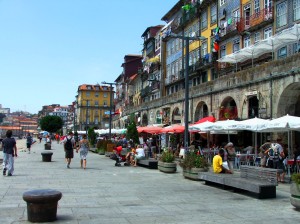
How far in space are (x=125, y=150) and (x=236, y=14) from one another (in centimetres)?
1813

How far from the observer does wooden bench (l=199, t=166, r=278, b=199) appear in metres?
10.7

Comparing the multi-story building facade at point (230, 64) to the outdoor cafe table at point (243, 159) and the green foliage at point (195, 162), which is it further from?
the green foliage at point (195, 162)

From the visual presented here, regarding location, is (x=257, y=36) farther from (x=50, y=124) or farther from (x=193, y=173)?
(x=50, y=124)

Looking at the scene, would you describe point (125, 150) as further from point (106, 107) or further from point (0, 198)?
point (106, 107)

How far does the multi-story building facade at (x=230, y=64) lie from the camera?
21.7 metres

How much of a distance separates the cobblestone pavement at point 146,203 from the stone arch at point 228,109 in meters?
13.2

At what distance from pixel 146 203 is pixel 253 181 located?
337cm

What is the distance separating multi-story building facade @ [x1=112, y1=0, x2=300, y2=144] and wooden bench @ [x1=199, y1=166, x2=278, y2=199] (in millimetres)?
9238

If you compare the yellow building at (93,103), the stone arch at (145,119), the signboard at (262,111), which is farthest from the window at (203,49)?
the yellow building at (93,103)

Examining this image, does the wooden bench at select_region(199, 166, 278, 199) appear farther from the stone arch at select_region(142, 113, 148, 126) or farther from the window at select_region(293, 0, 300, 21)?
the stone arch at select_region(142, 113, 148, 126)

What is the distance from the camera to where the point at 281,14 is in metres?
28.8

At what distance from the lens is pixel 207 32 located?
4100 cm

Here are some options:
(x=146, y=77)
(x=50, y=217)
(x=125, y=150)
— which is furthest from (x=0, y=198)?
(x=146, y=77)

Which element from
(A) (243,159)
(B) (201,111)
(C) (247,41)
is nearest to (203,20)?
(C) (247,41)
